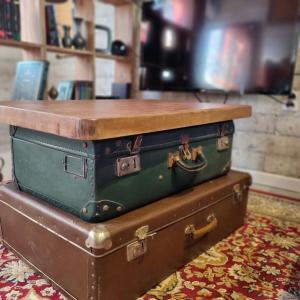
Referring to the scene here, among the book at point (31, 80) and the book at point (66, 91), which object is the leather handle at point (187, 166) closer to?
the book at point (31, 80)

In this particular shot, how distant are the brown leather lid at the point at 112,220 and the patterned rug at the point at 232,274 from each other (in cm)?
18

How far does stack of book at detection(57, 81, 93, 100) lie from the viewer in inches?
72.0

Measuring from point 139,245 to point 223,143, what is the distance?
1.81 ft

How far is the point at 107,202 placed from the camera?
28.1 inches

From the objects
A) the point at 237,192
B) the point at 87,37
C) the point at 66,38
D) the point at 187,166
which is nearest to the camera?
the point at 187,166

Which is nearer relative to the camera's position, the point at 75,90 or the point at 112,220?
the point at 112,220

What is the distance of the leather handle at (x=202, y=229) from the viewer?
900mm

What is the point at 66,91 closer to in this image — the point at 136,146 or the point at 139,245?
the point at 136,146

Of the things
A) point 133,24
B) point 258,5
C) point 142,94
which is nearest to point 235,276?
point 258,5

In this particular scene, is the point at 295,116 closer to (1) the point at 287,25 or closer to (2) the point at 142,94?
(1) the point at 287,25

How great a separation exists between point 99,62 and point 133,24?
48cm

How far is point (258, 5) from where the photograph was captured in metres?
1.66

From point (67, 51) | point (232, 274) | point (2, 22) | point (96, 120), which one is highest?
point (2, 22)

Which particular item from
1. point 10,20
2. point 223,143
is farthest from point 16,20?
point 223,143
